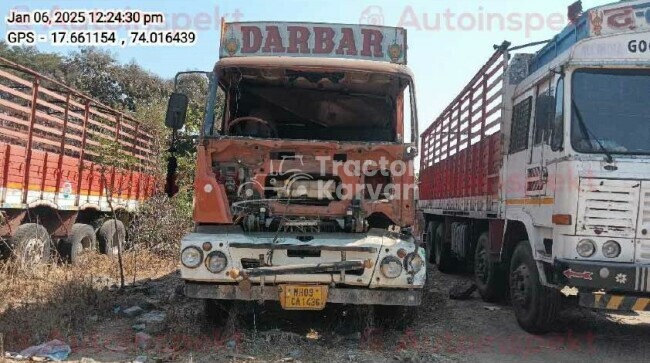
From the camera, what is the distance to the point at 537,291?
5.25m

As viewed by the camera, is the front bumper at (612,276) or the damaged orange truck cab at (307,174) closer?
the front bumper at (612,276)

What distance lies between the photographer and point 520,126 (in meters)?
6.12

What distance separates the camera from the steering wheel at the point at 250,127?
557cm

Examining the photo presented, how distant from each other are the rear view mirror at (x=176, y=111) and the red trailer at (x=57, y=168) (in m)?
2.61

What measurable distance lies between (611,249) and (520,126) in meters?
1.95

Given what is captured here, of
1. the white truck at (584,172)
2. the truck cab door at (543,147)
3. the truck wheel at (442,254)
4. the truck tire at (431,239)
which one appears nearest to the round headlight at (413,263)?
the white truck at (584,172)

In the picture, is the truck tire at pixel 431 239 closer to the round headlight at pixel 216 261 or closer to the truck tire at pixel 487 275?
the truck tire at pixel 487 275

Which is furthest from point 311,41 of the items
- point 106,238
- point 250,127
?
point 106,238

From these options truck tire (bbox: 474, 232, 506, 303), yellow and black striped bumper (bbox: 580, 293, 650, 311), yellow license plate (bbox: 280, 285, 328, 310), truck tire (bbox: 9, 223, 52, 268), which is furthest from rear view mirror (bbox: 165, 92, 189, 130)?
truck tire (bbox: 474, 232, 506, 303)

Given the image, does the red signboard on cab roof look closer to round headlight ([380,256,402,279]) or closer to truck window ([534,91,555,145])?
truck window ([534,91,555,145])

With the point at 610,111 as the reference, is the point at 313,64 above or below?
above

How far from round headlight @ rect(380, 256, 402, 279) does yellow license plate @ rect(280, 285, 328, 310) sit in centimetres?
53

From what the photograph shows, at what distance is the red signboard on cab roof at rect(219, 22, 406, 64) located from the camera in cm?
536

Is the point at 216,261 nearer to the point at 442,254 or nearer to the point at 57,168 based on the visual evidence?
the point at 57,168
